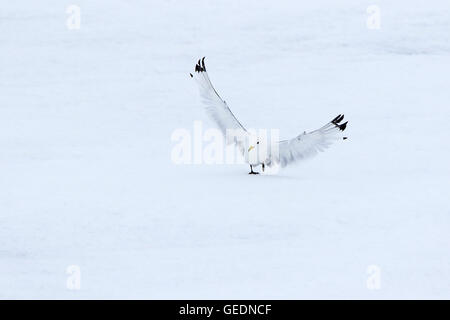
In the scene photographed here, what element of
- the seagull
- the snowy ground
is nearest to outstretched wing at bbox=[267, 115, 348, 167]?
the seagull

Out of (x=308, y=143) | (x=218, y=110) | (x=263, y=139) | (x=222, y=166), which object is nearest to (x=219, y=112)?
(x=218, y=110)

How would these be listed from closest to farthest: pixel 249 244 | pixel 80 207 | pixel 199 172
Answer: pixel 249 244 < pixel 80 207 < pixel 199 172

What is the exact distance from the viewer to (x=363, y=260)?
21.1 ft

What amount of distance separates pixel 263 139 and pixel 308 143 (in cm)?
54

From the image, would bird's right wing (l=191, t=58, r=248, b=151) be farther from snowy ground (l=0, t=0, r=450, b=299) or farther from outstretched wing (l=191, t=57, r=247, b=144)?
snowy ground (l=0, t=0, r=450, b=299)

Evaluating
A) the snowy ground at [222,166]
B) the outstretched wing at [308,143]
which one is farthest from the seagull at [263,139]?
the snowy ground at [222,166]

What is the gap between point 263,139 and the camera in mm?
8641

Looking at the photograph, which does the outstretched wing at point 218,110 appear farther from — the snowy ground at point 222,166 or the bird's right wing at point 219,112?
the snowy ground at point 222,166

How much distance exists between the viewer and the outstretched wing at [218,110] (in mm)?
8648

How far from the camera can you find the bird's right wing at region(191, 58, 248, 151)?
865cm

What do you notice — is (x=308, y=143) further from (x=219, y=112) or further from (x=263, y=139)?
(x=219, y=112)

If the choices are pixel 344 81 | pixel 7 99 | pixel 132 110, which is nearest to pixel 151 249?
pixel 132 110
